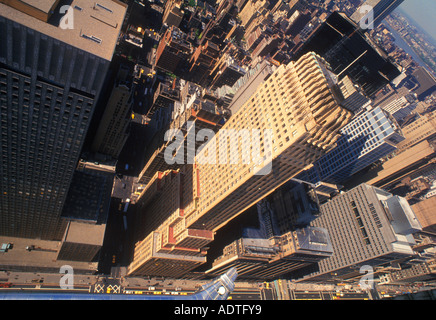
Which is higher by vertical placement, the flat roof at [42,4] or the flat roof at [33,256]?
the flat roof at [42,4]

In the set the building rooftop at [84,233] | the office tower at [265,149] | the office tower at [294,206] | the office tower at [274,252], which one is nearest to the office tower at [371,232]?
the office tower at [274,252]

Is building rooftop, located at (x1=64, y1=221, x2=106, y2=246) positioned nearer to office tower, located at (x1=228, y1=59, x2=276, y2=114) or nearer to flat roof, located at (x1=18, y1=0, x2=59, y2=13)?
flat roof, located at (x1=18, y1=0, x2=59, y2=13)

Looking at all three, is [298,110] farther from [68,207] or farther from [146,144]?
[146,144]

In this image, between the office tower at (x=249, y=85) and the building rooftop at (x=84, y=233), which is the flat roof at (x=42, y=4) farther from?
the office tower at (x=249, y=85)

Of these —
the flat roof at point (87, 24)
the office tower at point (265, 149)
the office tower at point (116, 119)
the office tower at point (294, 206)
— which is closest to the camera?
the flat roof at point (87, 24)

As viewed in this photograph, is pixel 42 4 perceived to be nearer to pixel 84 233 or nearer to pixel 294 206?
pixel 84 233

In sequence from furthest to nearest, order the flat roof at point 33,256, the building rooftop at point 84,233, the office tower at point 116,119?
the office tower at point 116,119 → the flat roof at point 33,256 → the building rooftop at point 84,233

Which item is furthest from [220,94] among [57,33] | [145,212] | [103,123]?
[57,33]

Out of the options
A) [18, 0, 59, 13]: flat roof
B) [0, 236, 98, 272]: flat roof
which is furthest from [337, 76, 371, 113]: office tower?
[0, 236, 98, 272]: flat roof

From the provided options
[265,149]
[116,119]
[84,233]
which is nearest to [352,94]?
[265,149]
